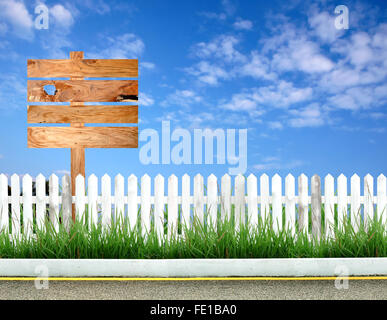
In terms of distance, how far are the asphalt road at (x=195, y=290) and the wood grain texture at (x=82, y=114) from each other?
166 inches

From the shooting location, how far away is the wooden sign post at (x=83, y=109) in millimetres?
8953

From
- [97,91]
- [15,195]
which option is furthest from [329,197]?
[15,195]

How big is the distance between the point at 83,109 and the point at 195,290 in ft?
17.8

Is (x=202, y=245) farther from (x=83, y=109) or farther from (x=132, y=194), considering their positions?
(x=83, y=109)

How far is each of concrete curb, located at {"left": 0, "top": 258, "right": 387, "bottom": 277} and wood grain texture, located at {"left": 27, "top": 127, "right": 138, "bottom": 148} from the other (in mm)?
3463

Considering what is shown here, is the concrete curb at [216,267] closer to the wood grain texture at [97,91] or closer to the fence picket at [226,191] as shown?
the fence picket at [226,191]

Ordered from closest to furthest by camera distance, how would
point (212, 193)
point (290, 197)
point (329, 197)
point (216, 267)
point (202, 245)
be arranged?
point (216, 267), point (202, 245), point (212, 193), point (290, 197), point (329, 197)

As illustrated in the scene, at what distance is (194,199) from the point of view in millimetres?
8078

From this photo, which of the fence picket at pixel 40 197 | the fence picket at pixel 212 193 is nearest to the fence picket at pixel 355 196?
the fence picket at pixel 212 193

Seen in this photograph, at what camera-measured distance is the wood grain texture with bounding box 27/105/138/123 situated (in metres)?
8.98

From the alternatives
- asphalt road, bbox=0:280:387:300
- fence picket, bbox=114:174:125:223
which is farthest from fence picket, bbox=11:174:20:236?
asphalt road, bbox=0:280:387:300

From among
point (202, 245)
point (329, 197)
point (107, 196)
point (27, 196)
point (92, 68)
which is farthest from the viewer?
point (92, 68)
